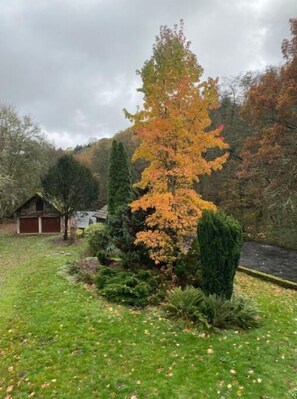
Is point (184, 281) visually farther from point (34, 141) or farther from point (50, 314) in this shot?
point (34, 141)

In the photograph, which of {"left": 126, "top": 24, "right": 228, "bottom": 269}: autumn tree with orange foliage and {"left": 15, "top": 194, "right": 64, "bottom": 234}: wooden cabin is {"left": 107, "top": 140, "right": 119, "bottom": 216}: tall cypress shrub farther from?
{"left": 15, "top": 194, "right": 64, "bottom": 234}: wooden cabin

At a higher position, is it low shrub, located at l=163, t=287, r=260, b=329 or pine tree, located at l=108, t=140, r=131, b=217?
pine tree, located at l=108, t=140, r=131, b=217

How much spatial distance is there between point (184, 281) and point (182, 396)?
17.7ft

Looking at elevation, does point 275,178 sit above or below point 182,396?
above

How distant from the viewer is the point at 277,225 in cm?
2341

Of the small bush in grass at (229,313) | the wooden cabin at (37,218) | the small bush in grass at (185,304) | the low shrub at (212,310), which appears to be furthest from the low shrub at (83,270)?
the wooden cabin at (37,218)

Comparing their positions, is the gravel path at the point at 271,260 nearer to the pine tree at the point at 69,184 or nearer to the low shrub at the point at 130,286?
the low shrub at the point at 130,286

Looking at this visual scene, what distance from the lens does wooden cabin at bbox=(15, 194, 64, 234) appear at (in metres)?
31.8

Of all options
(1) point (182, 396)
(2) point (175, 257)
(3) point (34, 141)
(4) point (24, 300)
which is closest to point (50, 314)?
(4) point (24, 300)

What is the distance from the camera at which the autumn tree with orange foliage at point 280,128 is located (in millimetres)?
18047

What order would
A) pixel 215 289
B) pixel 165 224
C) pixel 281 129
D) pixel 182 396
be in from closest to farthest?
pixel 182 396 < pixel 215 289 < pixel 165 224 < pixel 281 129

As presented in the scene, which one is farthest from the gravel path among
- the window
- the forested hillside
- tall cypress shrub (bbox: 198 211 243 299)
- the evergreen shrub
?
the window

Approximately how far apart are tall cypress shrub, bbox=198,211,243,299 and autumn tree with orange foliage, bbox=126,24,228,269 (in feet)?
5.39

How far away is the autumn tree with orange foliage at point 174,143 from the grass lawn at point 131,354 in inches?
120
